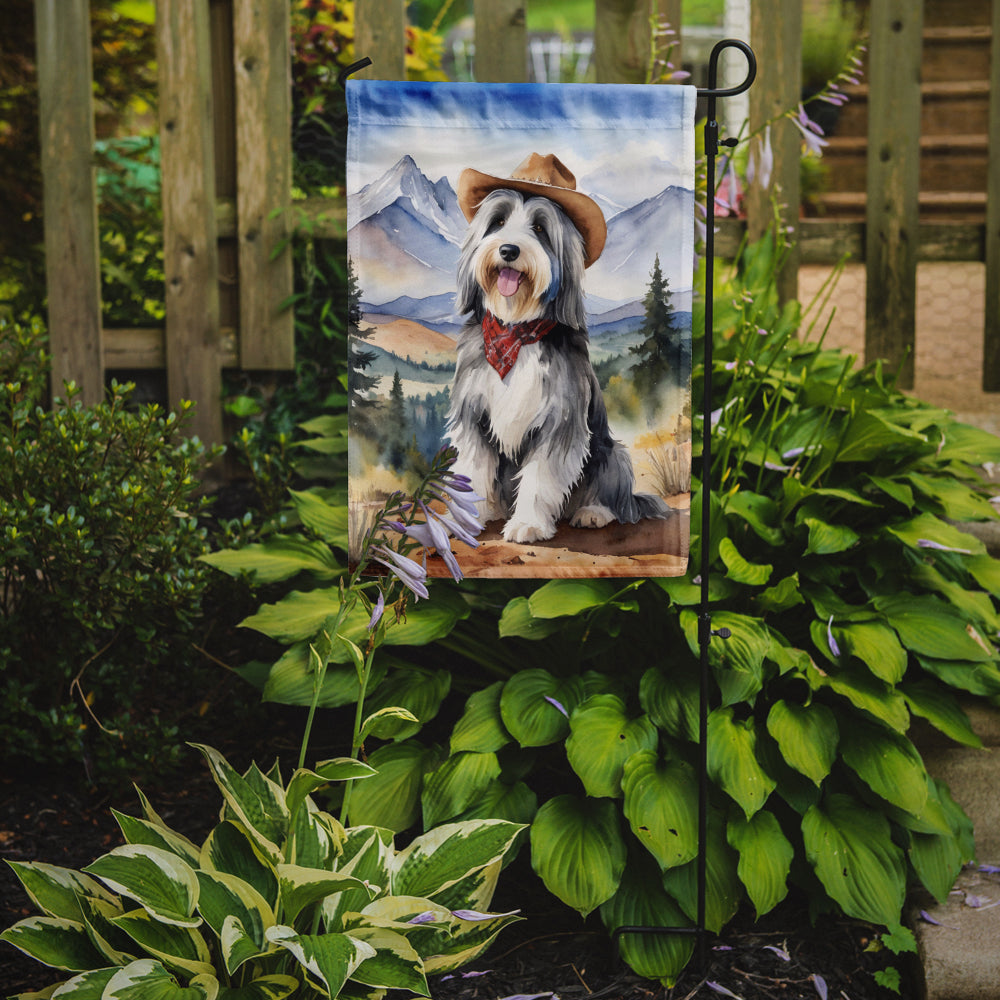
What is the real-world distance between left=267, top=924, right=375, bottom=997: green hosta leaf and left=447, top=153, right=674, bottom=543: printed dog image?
0.72m

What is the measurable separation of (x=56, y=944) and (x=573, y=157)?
1.52m

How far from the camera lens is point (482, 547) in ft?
6.00

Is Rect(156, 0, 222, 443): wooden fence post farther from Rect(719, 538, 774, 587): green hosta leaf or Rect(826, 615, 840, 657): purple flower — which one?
Rect(826, 615, 840, 657): purple flower

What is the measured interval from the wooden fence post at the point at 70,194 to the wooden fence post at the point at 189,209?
23 centimetres

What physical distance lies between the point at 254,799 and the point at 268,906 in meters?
0.20

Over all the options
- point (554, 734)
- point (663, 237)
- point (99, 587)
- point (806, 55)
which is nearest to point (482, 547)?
point (554, 734)

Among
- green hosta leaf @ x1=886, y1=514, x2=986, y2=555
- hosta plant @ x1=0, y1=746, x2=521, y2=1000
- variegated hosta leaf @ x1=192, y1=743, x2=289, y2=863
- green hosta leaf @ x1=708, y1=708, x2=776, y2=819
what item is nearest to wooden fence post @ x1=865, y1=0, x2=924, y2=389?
green hosta leaf @ x1=886, y1=514, x2=986, y2=555

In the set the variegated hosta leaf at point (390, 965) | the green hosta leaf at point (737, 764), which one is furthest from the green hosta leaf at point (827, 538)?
the variegated hosta leaf at point (390, 965)

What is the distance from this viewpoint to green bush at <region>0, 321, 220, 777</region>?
2246mm

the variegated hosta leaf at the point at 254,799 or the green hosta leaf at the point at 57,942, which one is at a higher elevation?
the variegated hosta leaf at the point at 254,799

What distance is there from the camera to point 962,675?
2150 mm

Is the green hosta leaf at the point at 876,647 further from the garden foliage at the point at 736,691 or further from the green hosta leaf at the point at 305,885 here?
the green hosta leaf at the point at 305,885

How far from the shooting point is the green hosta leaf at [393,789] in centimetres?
202

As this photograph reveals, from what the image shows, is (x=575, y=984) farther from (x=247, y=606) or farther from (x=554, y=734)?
(x=247, y=606)
